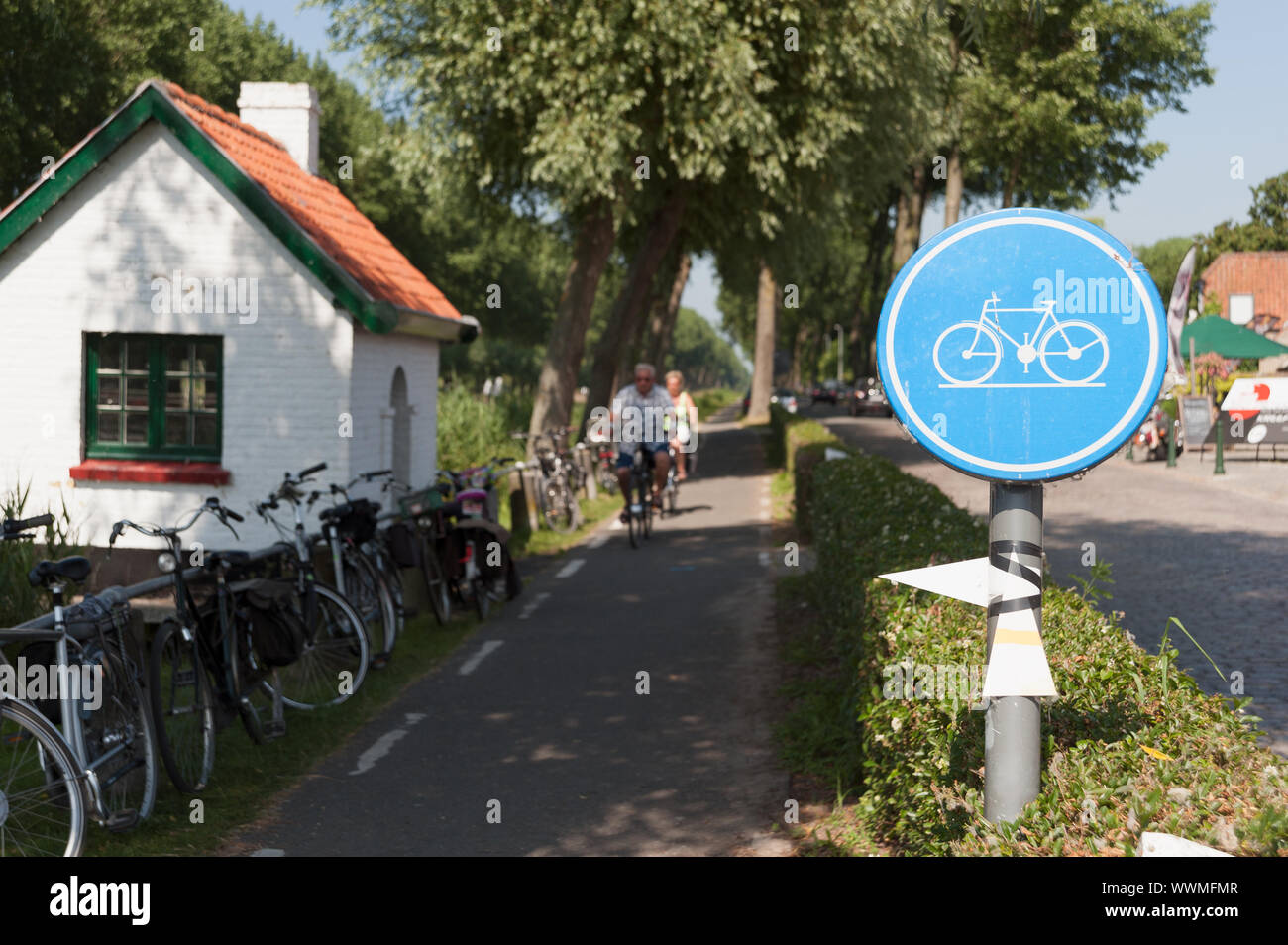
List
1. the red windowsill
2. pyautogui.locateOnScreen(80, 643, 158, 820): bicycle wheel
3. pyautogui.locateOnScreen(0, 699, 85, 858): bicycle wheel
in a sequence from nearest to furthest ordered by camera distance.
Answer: pyautogui.locateOnScreen(0, 699, 85, 858): bicycle wheel, pyautogui.locateOnScreen(80, 643, 158, 820): bicycle wheel, the red windowsill

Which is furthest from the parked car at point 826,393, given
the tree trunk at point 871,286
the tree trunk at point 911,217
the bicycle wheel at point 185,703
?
the bicycle wheel at point 185,703

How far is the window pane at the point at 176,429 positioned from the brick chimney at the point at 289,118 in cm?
467

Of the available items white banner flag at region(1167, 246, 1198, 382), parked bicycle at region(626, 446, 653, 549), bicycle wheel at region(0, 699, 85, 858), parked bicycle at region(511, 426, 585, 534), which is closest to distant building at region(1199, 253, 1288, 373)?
white banner flag at region(1167, 246, 1198, 382)

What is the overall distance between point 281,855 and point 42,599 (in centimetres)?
408

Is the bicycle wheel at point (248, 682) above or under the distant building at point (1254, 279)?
under

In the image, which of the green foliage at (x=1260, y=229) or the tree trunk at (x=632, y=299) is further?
the green foliage at (x=1260, y=229)

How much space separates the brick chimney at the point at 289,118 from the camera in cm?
1734

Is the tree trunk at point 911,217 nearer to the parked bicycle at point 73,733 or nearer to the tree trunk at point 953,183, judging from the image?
the tree trunk at point 953,183

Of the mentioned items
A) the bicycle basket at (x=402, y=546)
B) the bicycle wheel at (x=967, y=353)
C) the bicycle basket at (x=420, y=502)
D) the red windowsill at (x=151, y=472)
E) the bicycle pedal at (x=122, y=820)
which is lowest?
the bicycle pedal at (x=122, y=820)

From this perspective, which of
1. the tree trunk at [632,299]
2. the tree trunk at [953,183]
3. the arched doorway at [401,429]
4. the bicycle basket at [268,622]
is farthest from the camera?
the tree trunk at [953,183]

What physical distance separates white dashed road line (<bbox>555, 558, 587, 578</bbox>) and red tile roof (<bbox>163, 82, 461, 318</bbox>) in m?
3.19

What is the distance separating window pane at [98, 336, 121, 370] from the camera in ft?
45.1

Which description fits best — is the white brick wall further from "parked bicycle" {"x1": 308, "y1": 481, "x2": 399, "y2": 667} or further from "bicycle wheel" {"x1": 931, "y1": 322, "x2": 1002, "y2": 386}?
"bicycle wheel" {"x1": 931, "y1": 322, "x2": 1002, "y2": 386}

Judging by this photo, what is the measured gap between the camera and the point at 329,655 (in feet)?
29.1
